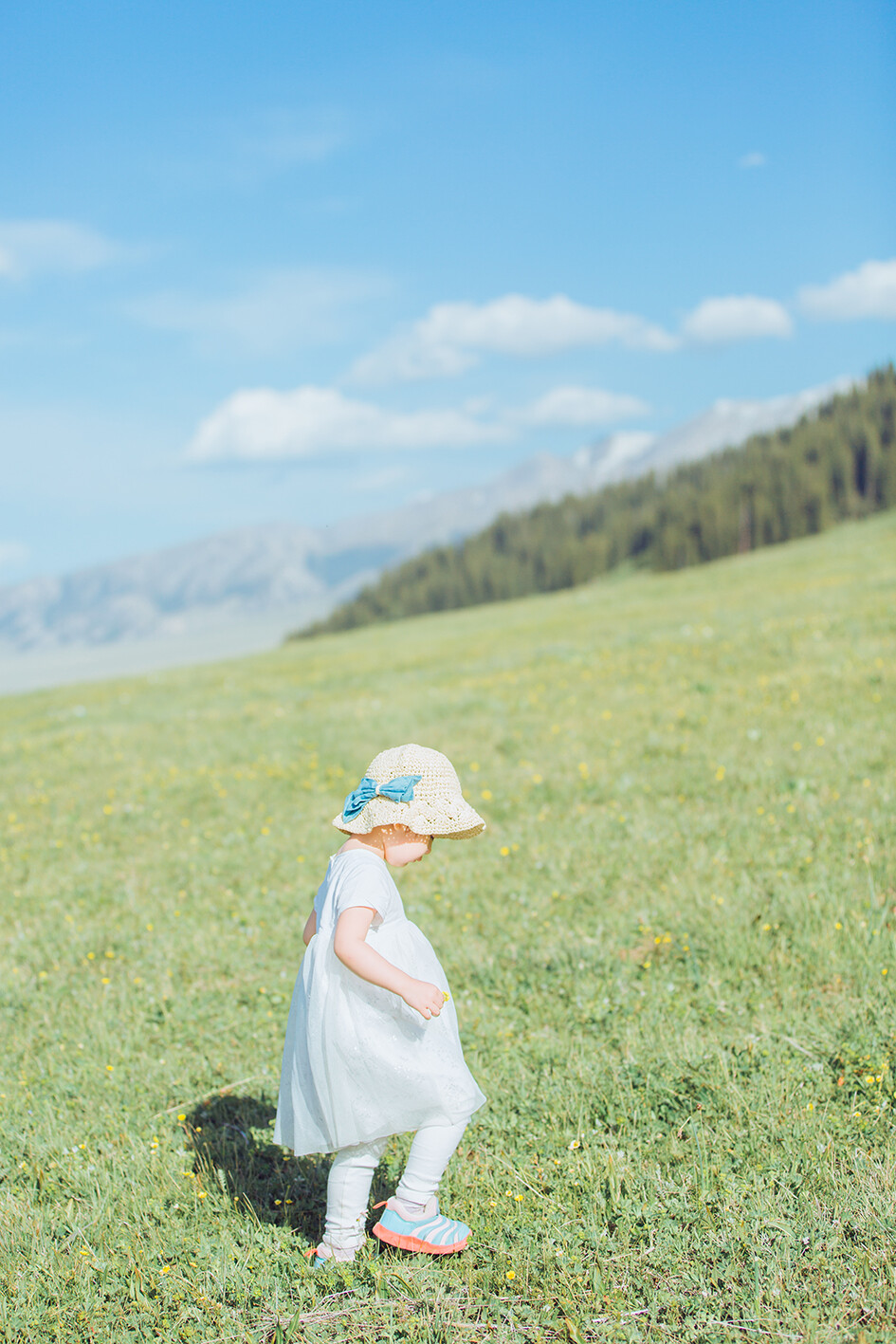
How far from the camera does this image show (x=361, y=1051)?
142 inches

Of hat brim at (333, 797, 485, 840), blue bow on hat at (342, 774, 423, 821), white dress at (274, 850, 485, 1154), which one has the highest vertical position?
blue bow on hat at (342, 774, 423, 821)

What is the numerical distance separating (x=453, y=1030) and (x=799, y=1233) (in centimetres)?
168

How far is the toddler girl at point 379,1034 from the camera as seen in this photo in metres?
3.60

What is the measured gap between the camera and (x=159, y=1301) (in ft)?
12.5

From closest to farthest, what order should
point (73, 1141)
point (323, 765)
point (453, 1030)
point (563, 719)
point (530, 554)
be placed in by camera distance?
point (453, 1030) < point (73, 1141) < point (323, 765) < point (563, 719) < point (530, 554)

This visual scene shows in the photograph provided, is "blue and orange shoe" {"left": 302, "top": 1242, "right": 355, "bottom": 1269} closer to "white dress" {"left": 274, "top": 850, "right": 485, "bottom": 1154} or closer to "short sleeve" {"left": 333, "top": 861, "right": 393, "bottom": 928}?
"white dress" {"left": 274, "top": 850, "right": 485, "bottom": 1154}

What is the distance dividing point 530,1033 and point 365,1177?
1.97 metres

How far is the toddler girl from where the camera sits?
3.60 m

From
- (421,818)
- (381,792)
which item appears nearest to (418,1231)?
(421,818)

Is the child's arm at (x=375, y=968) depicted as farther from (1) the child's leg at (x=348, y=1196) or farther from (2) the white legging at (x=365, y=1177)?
(1) the child's leg at (x=348, y=1196)

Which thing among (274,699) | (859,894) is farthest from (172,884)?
(274,699)

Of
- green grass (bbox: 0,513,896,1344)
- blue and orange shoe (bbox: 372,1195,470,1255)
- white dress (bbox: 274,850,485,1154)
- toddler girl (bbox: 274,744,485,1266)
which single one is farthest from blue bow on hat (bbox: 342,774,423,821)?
green grass (bbox: 0,513,896,1344)

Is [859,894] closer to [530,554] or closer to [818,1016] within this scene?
[818,1016]

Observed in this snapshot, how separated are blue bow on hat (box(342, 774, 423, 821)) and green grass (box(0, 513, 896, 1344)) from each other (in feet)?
6.31
